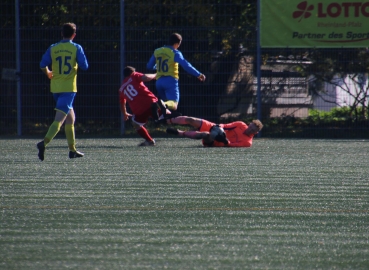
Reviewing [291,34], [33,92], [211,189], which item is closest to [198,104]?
[291,34]

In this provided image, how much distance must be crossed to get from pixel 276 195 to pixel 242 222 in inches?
50.7

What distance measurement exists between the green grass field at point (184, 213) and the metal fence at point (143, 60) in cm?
509

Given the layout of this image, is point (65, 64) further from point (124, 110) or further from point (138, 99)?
point (124, 110)

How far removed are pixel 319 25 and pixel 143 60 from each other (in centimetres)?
348

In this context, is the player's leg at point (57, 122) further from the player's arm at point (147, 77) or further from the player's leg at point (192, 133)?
the player's arm at point (147, 77)

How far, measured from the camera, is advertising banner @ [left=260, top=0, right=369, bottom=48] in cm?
1402

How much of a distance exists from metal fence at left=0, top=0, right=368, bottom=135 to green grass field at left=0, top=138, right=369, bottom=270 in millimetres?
5089

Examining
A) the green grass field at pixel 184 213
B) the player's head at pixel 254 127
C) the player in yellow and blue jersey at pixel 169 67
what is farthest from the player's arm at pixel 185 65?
the green grass field at pixel 184 213

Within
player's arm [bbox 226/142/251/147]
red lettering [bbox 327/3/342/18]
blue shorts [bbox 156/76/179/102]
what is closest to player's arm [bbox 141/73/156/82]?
blue shorts [bbox 156/76/179/102]

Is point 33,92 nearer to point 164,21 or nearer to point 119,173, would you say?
point 164,21

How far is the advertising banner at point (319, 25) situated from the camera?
46.0 feet

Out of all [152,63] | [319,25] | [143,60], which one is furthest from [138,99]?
[319,25]

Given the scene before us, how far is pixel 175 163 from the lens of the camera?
8.66 m

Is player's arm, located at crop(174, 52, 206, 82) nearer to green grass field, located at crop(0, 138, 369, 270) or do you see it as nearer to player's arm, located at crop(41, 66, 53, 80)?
green grass field, located at crop(0, 138, 369, 270)
